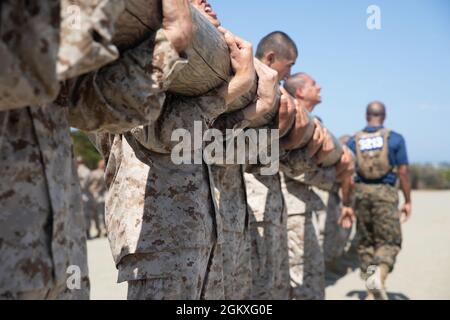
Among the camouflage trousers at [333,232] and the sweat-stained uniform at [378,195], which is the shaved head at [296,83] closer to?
the sweat-stained uniform at [378,195]

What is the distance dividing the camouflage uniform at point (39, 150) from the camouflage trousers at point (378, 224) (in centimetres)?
577

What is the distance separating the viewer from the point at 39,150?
184cm

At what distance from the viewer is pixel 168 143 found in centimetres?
292

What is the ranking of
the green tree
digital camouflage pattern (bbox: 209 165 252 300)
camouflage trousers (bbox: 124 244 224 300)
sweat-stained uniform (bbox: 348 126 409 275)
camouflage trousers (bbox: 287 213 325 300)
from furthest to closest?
the green tree, sweat-stained uniform (bbox: 348 126 409 275), camouflage trousers (bbox: 287 213 325 300), digital camouflage pattern (bbox: 209 165 252 300), camouflage trousers (bbox: 124 244 224 300)

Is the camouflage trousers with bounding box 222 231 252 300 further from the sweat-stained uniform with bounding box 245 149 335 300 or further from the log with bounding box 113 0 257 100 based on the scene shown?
the log with bounding box 113 0 257 100

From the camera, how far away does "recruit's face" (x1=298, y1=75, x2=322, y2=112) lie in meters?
6.71

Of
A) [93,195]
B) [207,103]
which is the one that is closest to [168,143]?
[207,103]

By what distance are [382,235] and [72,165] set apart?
19.4 ft

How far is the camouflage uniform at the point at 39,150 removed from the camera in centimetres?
152

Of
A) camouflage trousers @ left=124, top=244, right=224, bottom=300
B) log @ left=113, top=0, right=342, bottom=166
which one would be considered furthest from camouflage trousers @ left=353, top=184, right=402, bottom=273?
camouflage trousers @ left=124, top=244, right=224, bottom=300

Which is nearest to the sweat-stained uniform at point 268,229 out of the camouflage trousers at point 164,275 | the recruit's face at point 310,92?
the recruit's face at point 310,92

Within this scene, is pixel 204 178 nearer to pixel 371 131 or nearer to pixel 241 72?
pixel 241 72

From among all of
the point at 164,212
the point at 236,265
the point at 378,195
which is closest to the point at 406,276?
the point at 378,195

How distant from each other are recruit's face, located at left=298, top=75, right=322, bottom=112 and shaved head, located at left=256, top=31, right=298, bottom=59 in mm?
1522
